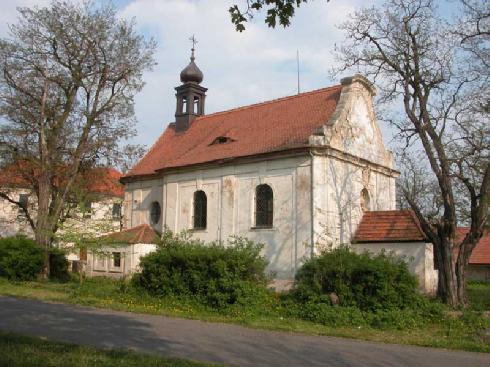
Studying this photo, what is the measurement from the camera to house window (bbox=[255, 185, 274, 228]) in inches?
845

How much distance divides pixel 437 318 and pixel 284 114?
39.9 feet

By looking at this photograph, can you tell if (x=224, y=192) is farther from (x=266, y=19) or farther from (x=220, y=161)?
(x=266, y=19)

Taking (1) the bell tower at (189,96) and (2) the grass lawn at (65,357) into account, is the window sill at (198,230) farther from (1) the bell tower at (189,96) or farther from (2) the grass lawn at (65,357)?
(2) the grass lawn at (65,357)

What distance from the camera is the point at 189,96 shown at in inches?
1222

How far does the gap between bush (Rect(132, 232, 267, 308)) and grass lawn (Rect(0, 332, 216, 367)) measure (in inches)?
323

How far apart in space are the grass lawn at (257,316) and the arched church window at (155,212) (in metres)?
6.76

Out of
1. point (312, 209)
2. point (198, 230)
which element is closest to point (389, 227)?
point (312, 209)

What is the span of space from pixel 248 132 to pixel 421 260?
9.63 meters

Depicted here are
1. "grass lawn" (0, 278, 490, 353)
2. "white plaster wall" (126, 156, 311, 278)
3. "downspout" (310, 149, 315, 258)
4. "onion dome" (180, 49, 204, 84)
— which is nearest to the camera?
"grass lawn" (0, 278, 490, 353)

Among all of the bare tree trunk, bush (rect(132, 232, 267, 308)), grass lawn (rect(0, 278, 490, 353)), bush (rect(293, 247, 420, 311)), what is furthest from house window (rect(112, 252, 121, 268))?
bush (rect(293, 247, 420, 311))

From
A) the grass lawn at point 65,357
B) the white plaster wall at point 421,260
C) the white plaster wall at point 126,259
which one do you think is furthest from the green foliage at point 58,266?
the grass lawn at point 65,357

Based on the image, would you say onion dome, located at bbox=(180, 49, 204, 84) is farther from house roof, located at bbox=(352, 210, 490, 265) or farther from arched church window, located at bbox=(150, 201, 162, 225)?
house roof, located at bbox=(352, 210, 490, 265)

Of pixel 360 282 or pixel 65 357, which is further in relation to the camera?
pixel 360 282

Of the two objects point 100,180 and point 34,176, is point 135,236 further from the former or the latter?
point 34,176
